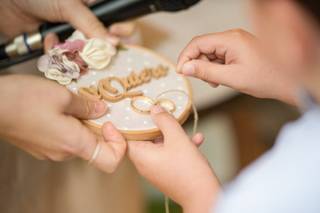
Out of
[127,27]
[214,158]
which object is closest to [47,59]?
[127,27]

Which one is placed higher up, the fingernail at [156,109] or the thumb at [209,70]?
the thumb at [209,70]

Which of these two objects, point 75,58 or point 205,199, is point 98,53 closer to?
point 75,58

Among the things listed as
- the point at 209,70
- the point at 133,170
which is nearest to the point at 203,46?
the point at 209,70

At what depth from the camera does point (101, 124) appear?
0.62 m

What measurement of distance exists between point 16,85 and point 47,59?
0.08 m

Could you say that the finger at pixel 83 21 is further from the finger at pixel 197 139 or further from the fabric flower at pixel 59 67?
the finger at pixel 197 139

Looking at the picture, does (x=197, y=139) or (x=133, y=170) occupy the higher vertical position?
(x=197, y=139)

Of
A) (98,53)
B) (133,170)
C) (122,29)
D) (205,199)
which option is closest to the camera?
(205,199)

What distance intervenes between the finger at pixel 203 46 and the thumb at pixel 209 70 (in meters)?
0.01

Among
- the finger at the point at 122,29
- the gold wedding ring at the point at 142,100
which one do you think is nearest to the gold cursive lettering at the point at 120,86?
the gold wedding ring at the point at 142,100

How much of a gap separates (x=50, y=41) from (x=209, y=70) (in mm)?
240

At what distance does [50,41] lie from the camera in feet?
2.35

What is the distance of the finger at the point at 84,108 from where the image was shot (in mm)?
603

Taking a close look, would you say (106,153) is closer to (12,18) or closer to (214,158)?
(12,18)
